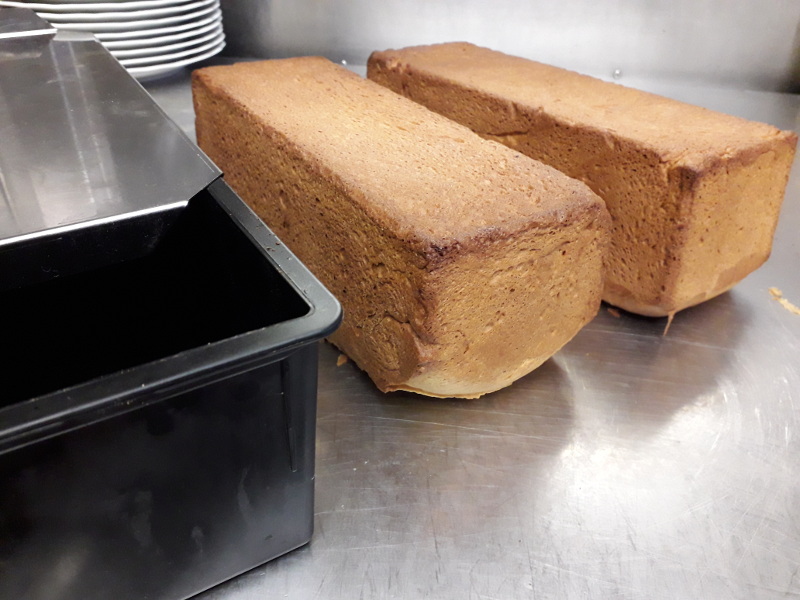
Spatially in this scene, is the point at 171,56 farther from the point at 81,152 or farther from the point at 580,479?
the point at 580,479

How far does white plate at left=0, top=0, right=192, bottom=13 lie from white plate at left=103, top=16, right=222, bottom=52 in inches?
3.0

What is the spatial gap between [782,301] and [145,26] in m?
1.59

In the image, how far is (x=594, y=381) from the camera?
45.5 inches

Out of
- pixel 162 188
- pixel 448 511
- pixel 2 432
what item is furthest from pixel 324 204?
pixel 2 432

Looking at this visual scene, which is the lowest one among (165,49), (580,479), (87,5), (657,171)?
(580,479)

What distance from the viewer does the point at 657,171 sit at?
113 cm

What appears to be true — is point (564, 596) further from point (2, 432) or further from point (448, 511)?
point (2, 432)

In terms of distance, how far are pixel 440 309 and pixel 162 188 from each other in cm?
37

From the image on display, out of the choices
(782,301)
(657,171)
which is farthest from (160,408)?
(782,301)

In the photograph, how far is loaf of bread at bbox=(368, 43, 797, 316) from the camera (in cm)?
113

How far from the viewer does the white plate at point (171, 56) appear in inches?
67.0

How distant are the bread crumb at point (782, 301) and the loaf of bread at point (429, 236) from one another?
20.7 inches

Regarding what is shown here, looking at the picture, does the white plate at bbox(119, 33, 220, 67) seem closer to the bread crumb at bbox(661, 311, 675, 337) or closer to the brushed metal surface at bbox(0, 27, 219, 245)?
the brushed metal surface at bbox(0, 27, 219, 245)

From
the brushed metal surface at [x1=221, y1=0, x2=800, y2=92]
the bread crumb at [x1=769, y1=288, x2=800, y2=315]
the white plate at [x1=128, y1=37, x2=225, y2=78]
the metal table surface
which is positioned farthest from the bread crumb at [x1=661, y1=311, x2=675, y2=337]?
the white plate at [x1=128, y1=37, x2=225, y2=78]
